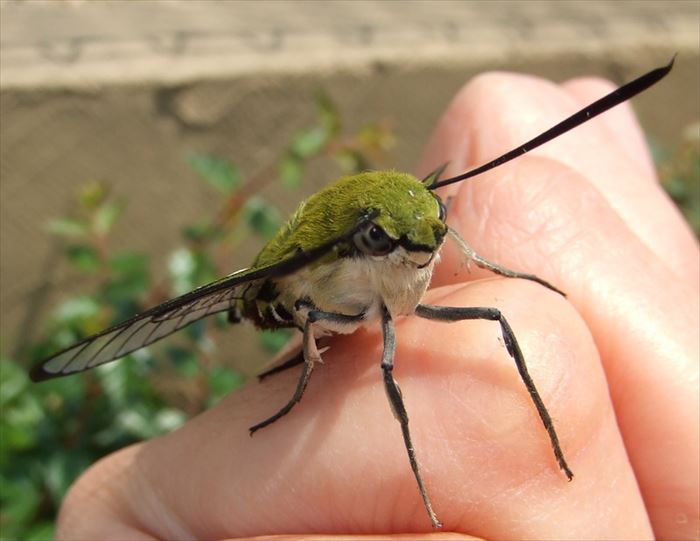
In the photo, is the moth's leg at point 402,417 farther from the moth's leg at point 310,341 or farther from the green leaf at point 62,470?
the green leaf at point 62,470

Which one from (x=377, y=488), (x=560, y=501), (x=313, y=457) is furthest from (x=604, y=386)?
(x=313, y=457)

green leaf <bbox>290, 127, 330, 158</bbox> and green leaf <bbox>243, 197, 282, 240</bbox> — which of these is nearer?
green leaf <bbox>243, 197, 282, 240</bbox>

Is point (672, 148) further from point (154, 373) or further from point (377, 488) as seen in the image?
point (377, 488)

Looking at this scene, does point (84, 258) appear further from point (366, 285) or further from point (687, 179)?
point (687, 179)

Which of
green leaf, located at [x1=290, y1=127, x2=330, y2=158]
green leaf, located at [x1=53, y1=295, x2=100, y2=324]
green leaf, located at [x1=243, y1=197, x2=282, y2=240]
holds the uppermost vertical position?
green leaf, located at [x1=290, y1=127, x2=330, y2=158]

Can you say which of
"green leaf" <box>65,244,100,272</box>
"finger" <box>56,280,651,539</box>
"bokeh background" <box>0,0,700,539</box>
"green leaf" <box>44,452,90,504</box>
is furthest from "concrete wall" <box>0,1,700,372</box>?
"finger" <box>56,280,651,539</box>

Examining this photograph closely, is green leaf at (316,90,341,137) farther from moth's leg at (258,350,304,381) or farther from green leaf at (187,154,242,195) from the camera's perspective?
moth's leg at (258,350,304,381)
